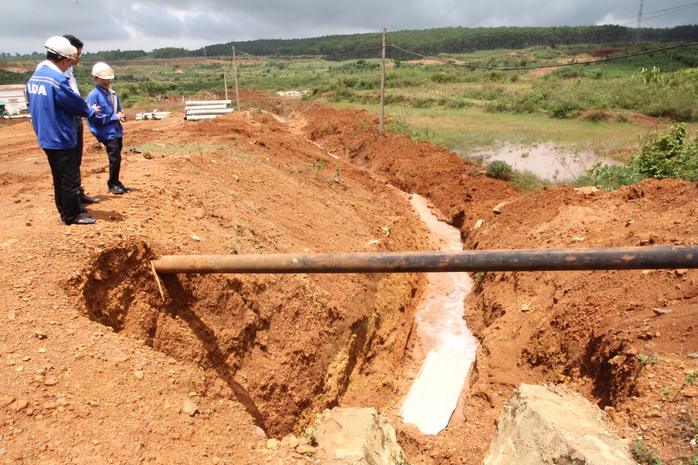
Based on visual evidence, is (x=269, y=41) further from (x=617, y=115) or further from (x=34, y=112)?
(x=34, y=112)

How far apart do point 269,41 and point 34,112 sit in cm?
16103

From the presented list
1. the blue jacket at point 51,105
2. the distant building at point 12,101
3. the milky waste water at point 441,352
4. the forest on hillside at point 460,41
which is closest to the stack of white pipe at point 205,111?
the distant building at point 12,101

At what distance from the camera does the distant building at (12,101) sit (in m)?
29.6

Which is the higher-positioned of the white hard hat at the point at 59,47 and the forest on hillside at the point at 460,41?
the forest on hillside at the point at 460,41

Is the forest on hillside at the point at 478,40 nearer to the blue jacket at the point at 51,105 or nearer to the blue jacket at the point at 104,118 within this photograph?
the blue jacket at the point at 104,118

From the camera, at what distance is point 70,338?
365cm

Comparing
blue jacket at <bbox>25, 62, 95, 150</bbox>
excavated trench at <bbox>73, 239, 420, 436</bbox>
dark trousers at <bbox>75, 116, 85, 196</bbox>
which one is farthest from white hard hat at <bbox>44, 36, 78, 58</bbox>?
excavated trench at <bbox>73, 239, 420, 436</bbox>

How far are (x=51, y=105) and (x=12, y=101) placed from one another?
108ft

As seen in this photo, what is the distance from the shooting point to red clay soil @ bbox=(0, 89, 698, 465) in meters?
3.47

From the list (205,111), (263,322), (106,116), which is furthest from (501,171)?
(205,111)

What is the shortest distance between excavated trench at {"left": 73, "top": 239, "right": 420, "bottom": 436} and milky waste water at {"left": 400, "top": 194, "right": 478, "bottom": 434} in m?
1.17

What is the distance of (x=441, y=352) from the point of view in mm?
8641

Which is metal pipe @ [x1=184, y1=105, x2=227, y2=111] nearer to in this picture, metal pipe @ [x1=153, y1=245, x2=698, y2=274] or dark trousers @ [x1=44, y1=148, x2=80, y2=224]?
dark trousers @ [x1=44, y1=148, x2=80, y2=224]

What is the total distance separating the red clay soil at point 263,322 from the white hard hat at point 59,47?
5.90 ft
